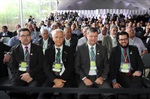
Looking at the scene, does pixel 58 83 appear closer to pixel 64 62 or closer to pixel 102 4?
A: pixel 64 62

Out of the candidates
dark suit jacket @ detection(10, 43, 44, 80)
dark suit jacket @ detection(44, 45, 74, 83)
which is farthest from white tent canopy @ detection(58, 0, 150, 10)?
dark suit jacket @ detection(10, 43, 44, 80)

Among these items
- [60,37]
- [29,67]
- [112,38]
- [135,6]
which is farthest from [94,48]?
[135,6]

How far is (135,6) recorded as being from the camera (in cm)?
3022

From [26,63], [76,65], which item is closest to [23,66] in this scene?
[26,63]

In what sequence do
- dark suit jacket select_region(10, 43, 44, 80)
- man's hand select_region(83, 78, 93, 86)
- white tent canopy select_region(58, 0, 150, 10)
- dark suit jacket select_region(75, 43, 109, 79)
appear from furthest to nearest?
white tent canopy select_region(58, 0, 150, 10) → dark suit jacket select_region(10, 43, 44, 80) → dark suit jacket select_region(75, 43, 109, 79) → man's hand select_region(83, 78, 93, 86)

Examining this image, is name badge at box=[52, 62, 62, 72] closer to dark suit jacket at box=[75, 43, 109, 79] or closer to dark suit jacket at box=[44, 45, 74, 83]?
dark suit jacket at box=[44, 45, 74, 83]

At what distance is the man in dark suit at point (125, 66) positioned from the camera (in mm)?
3670

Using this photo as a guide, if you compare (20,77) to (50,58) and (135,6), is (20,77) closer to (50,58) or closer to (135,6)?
(50,58)

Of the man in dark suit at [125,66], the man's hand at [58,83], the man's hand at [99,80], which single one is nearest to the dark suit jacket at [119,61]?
the man in dark suit at [125,66]

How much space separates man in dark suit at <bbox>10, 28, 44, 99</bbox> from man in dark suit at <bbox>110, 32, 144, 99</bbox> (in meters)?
1.25

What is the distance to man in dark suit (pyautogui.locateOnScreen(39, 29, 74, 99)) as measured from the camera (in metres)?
3.60

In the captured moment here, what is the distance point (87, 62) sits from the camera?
3.62m

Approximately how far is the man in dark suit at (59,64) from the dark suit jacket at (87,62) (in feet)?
0.47

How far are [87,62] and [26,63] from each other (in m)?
1.04
